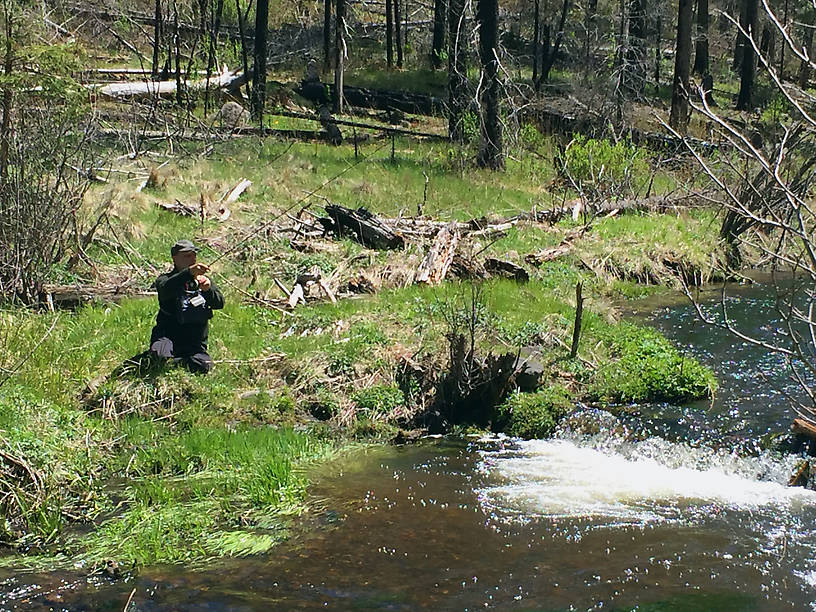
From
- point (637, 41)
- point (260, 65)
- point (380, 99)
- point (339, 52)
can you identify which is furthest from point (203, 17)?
point (637, 41)

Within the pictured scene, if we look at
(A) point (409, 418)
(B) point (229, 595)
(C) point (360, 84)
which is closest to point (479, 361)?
(A) point (409, 418)

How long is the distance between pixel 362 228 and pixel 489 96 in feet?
32.1

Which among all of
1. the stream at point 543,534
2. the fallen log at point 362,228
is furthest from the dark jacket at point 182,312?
the fallen log at point 362,228

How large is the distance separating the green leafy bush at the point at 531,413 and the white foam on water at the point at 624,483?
0.20 metres

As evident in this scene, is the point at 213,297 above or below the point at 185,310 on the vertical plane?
above

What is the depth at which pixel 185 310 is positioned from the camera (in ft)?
29.2

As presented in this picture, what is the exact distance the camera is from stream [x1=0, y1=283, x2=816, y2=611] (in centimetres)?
554

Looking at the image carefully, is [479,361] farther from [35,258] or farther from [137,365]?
[35,258]

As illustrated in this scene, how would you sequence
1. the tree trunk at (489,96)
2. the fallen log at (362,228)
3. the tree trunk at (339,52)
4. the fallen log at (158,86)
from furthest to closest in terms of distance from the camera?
the tree trunk at (339,52)
the fallen log at (158,86)
the tree trunk at (489,96)
the fallen log at (362,228)

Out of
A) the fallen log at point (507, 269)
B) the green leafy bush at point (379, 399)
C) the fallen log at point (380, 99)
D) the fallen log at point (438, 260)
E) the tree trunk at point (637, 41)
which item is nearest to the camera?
the green leafy bush at point (379, 399)

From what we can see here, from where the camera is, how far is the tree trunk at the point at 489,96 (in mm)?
22328

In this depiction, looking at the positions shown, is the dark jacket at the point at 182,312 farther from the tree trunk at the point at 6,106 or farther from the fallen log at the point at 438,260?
the fallen log at the point at 438,260

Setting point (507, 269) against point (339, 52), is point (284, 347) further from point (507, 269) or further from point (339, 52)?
point (339, 52)

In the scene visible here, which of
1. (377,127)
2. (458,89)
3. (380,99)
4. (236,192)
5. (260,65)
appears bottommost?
(236,192)
